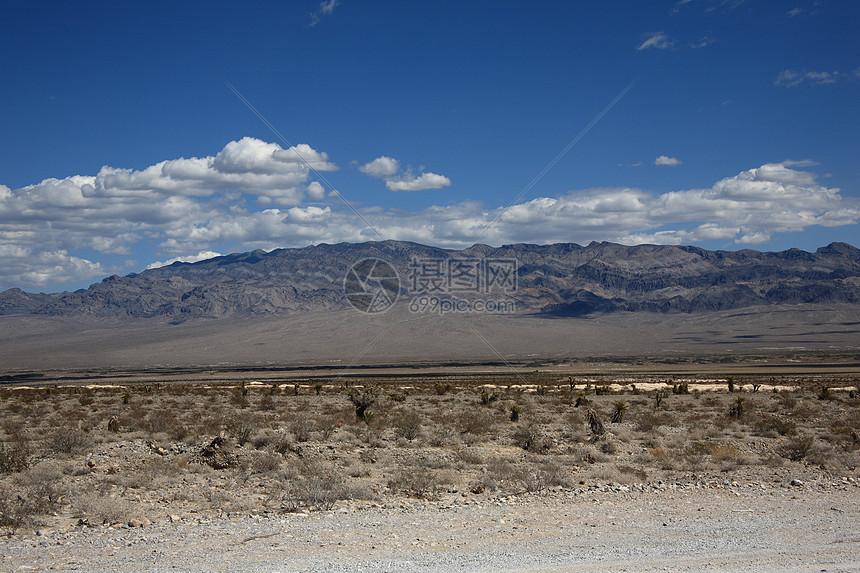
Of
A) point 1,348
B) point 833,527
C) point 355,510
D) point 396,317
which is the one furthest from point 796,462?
point 1,348

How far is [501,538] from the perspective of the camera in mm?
8297

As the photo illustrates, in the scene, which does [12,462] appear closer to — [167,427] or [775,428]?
[167,427]

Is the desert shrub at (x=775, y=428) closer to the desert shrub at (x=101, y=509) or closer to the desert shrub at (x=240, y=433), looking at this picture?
the desert shrub at (x=240, y=433)

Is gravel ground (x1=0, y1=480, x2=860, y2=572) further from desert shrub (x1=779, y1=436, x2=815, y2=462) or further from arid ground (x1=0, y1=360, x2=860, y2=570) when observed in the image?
desert shrub (x1=779, y1=436, x2=815, y2=462)

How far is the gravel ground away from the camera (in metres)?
7.25

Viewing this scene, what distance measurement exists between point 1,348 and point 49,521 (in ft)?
596

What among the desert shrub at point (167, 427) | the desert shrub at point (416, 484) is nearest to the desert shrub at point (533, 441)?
the desert shrub at point (416, 484)

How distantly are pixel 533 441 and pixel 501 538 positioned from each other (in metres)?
7.44

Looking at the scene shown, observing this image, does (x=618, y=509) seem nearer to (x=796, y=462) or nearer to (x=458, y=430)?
(x=796, y=462)

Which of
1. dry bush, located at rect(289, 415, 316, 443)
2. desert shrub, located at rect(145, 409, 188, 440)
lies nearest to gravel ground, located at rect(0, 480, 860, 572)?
dry bush, located at rect(289, 415, 316, 443)

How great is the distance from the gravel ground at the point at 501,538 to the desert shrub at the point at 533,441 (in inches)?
175

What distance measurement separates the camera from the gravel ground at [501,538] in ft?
23.8

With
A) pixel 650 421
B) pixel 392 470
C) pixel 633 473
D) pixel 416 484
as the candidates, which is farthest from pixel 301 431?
pixel 650 421

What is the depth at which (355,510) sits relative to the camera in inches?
386
